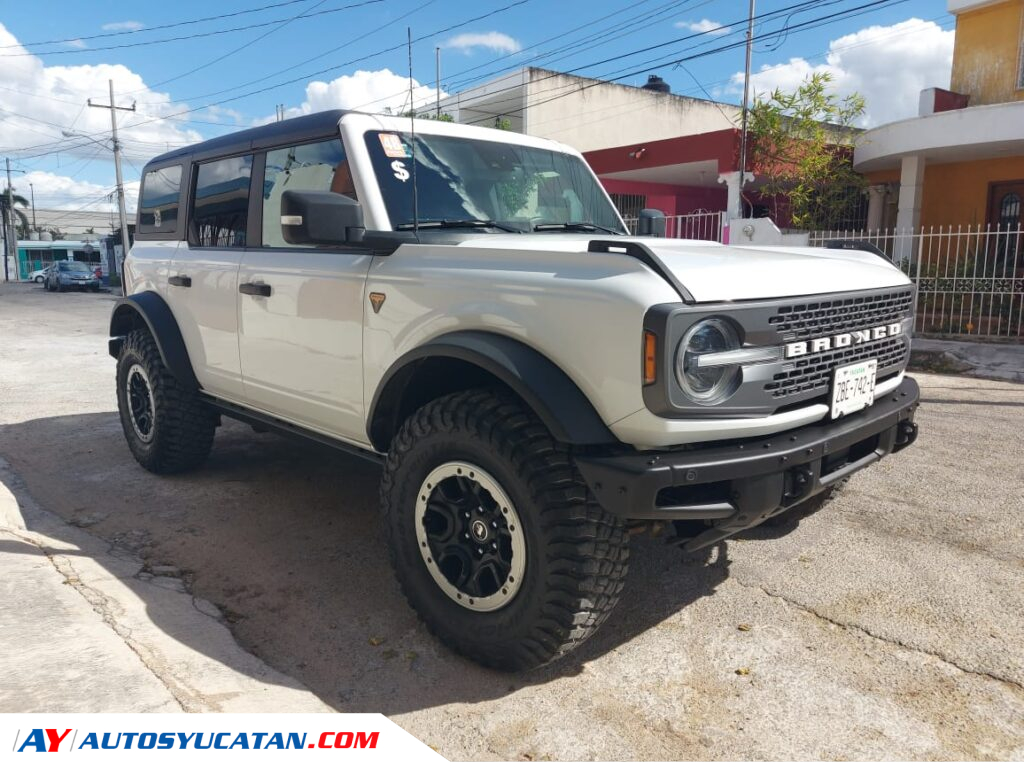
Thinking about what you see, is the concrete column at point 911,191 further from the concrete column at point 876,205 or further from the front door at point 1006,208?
the concrete column at point 876,205

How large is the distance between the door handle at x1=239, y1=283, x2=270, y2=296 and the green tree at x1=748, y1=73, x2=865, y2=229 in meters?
12.8

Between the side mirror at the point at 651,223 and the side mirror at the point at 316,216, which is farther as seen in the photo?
the side mirror at the point at 651,223

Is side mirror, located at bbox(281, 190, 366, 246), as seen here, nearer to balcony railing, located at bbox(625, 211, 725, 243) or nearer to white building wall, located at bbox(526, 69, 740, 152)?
balcony railing, located at bbox(625, 211, 725, 243)

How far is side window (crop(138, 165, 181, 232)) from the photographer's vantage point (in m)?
4.93

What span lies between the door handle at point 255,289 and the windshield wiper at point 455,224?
3.01 feet

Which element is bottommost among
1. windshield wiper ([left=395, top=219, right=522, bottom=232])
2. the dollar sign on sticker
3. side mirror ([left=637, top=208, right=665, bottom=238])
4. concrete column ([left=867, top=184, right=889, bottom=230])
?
windshield wiper ([left=395, top=219, right=522, bottom=232])

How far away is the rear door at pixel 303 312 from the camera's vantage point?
338 centimetres

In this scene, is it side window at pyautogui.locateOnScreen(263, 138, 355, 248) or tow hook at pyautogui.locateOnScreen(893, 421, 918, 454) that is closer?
tow hook at pyautogui.locateOnScreen(893, 421, 918, 454)

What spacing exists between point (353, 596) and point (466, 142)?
2151 mm

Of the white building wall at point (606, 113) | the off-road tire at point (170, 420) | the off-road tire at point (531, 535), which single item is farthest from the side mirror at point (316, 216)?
the white building wall at point (606, 113)

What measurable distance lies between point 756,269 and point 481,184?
1488 millimetres

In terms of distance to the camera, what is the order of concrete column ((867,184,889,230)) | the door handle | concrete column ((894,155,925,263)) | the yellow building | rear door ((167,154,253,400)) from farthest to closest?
concrete column ((867,184,889,230)) < concrete column ((894,155,925,263)) < the yellow building < rear door ((167,154,253,400)) < the door handle

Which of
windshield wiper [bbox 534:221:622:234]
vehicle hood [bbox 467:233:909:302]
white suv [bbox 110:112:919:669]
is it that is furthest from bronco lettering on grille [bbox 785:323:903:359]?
windshield wiper [bbox 534:221:622:234]

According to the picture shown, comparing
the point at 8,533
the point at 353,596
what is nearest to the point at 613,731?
the point at 353,596
